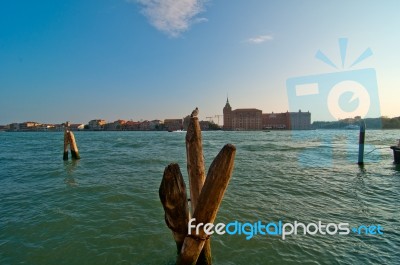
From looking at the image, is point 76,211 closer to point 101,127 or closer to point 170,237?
point 170,237

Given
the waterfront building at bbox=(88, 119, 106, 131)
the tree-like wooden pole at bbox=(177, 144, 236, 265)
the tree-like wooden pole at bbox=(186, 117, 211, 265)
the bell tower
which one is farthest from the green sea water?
the waterfront building at bbox=(88, 119, 106, 131)

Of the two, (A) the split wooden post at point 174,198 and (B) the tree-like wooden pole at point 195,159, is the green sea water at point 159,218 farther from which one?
(B) the tree-like wooden pole at point 195,159

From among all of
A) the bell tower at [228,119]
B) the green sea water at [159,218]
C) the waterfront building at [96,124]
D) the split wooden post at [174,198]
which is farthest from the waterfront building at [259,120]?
the split wooden post at [174,198]

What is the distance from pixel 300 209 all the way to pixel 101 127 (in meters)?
200

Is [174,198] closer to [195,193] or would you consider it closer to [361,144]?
[195,193]

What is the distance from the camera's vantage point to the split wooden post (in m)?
3.10

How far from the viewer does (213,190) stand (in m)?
2.95

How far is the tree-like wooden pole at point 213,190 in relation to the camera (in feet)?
9.50

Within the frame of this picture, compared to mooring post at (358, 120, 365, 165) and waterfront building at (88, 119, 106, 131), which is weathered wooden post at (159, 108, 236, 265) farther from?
waterfront building at (88, 119, 106, 131)

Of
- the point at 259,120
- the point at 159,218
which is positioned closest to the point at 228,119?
the point at 259,120

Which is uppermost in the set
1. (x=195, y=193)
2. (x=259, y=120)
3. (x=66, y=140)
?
(x=259, y=120)

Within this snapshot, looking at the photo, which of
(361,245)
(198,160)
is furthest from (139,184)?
(361,245)

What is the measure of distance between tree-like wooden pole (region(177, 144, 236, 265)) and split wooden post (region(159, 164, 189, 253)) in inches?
8.4

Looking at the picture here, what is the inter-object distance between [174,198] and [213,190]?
0.59 meters
